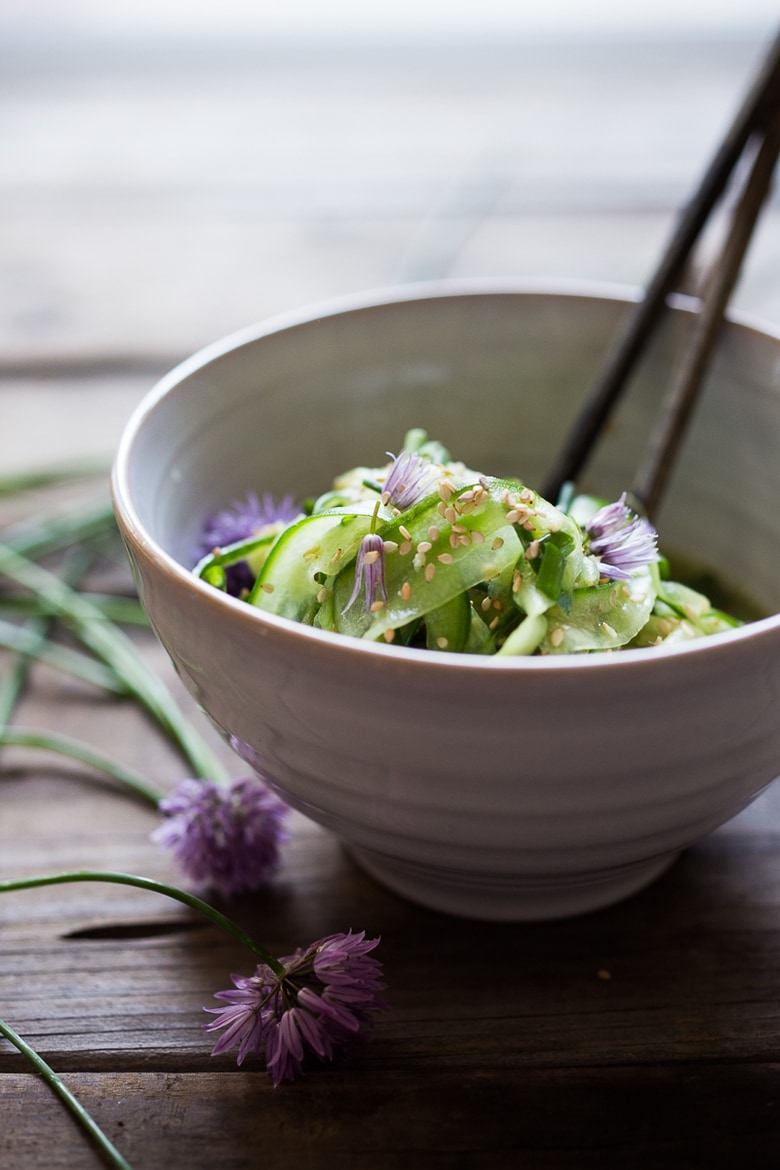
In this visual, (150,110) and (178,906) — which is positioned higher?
(150,110)

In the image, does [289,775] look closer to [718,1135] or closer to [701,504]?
[718,1135]

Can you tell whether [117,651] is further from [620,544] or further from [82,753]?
[620,544]

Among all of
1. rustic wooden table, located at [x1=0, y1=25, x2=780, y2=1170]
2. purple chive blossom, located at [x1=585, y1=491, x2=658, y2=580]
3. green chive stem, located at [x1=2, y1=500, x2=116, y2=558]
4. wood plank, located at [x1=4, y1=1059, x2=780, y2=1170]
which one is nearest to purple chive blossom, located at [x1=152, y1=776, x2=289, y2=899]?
rustic wooden table, located at [x1=0, y1=25, x2=780, y2=1170]

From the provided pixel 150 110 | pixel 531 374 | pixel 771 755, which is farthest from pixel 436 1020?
pixel 150 110

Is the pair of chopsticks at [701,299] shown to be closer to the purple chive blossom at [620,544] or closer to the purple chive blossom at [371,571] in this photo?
the purple chive blossom at [620,544]

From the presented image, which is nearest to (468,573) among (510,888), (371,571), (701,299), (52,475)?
(371,571)

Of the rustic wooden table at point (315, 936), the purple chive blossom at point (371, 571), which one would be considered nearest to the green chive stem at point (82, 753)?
the rustic wooden table at point (315, 936)

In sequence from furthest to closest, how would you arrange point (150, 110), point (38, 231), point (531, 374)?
1. point (150, 110)
2. point (38, 231)
3. point (531, 374)
